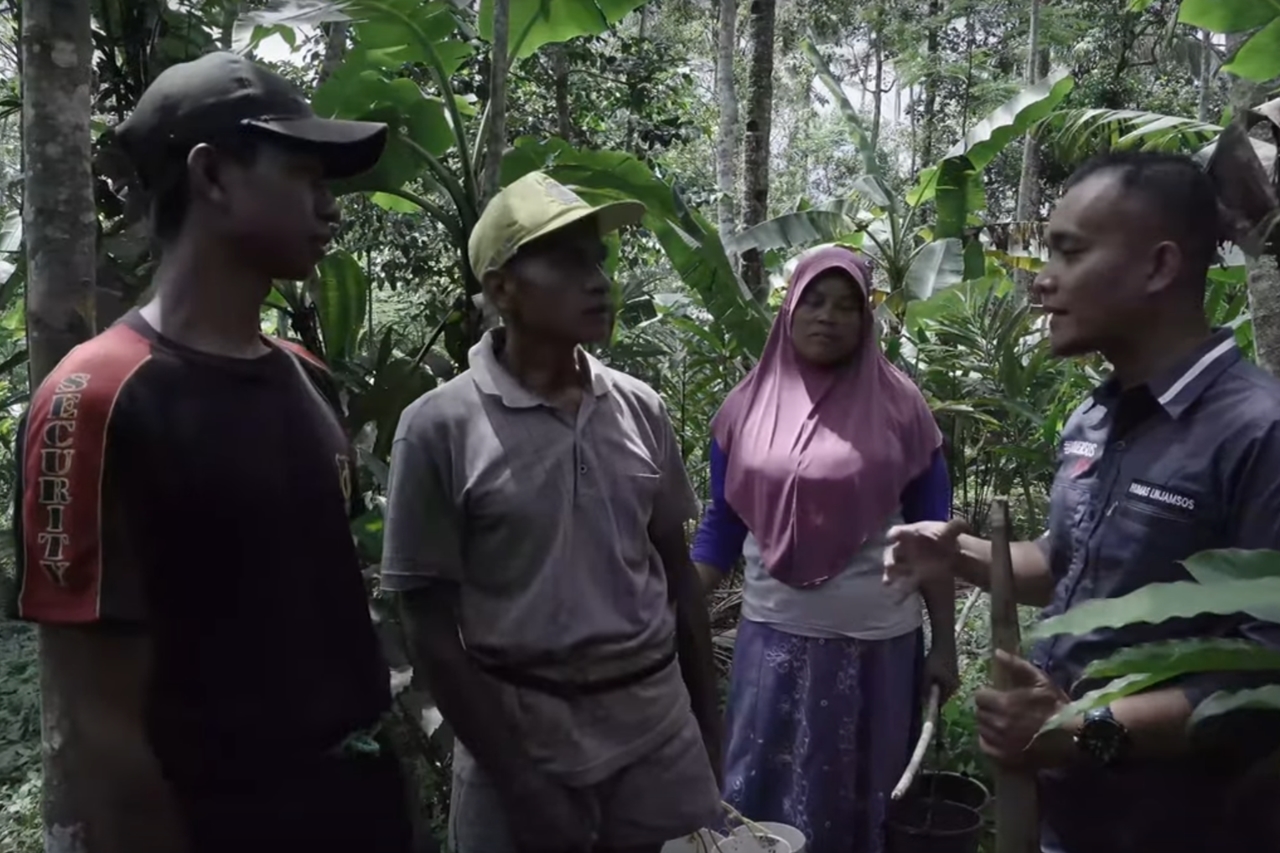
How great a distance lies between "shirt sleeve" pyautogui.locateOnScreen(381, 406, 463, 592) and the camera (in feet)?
6.32

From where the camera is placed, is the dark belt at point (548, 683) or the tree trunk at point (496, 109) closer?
the dark belt at point (548, 683)

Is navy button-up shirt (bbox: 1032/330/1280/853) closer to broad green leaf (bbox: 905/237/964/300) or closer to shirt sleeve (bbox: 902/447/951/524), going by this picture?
shirt sleeve (bbox: 902/447/951/524)

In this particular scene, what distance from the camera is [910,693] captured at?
2963mm

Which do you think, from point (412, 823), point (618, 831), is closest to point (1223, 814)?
point (618, 831)

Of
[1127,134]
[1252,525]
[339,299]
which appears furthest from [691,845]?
[1127,134]

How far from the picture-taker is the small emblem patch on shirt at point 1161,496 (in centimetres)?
161

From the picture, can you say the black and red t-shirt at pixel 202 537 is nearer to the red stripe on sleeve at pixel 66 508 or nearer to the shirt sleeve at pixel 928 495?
the red stripe on sleeve at pixel 66 508

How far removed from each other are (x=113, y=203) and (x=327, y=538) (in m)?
2.05

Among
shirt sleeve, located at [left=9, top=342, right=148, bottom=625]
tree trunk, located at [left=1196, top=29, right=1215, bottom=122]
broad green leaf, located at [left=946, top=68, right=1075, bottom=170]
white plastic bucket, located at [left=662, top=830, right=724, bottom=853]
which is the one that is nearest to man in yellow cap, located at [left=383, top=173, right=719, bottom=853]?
white plastic bucket, located at [left=662, top=830, right=724, bottom=853]

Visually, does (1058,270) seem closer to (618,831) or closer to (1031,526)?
(618,831)

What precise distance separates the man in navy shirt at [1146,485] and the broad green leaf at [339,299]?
7.22 ft

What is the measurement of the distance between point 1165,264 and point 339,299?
2448mm

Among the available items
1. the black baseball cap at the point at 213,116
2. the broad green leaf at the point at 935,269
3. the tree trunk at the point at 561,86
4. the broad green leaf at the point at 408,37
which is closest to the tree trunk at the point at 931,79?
the tree trunk at the point at 561,86

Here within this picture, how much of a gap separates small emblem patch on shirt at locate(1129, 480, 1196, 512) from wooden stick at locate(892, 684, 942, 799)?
104 centimetres
